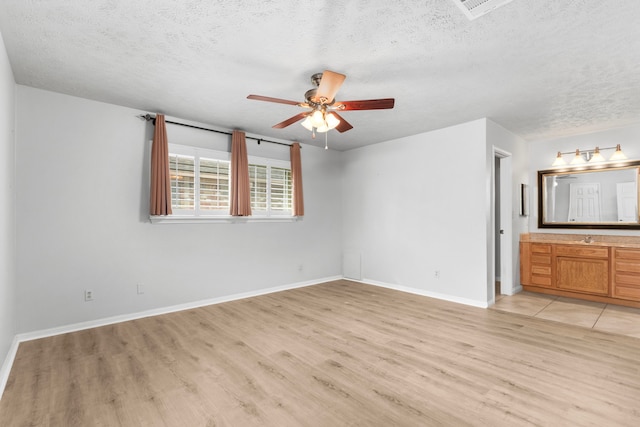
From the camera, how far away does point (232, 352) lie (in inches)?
113

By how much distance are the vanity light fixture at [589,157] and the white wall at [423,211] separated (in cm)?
171

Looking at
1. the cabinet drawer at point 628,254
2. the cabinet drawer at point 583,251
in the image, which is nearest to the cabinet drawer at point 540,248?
the cabinet drawer at point 583,251

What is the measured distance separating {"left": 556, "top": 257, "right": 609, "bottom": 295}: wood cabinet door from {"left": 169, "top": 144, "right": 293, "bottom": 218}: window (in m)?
4.39

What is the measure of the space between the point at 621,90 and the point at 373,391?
3882 millimetres

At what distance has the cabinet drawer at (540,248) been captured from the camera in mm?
4961

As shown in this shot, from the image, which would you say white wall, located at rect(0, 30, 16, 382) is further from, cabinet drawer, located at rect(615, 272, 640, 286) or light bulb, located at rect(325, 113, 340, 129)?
cabinet drawer, located at rect(615, 272, 640, 286)

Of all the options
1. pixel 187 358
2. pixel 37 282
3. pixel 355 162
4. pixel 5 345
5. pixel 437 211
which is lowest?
pixel 187 358

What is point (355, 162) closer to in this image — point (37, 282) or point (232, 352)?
point (232, 352)

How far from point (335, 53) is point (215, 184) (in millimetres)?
2687

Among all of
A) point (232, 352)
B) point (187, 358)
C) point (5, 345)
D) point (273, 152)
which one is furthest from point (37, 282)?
point (273, 152)

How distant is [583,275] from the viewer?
4602 millimetres

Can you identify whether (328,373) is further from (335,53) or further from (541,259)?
(541,259)

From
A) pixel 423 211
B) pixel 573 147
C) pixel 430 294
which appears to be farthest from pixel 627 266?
pixel 423 211

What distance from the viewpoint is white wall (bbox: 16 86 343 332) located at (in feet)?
10.6
